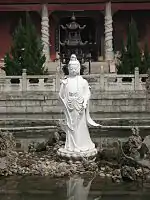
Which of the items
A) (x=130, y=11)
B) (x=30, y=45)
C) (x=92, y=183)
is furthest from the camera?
(x=130, y=11)

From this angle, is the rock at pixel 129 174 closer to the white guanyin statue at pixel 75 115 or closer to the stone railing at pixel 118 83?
the white guanyin statue at pixel 75 115

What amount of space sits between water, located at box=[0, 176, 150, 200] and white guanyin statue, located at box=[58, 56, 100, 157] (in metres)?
0.81

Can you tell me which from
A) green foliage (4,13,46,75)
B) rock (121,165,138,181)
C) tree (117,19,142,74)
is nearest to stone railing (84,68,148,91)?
tree (117,19,142,74)

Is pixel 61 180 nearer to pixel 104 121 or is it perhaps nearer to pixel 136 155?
pixel 136 155

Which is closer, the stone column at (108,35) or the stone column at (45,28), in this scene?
the stone column at (45,28)

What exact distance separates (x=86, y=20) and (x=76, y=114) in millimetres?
17681

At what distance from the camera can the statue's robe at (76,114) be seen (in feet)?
28.8

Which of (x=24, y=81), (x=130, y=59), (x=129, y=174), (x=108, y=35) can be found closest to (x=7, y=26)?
(x=108, y=35)

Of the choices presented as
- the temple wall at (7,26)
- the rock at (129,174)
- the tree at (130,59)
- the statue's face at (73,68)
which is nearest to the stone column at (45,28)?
the temple wall at (7,26)

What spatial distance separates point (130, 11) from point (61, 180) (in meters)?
18.3

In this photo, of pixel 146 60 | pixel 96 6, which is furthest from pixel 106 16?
pixel 146 60

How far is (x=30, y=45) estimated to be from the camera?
57.5 feet

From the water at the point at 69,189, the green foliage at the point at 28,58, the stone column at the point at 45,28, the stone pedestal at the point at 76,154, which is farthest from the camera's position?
the stone column at the point at 45,28

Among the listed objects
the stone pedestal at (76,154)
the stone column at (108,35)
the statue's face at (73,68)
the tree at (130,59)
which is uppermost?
the stone column at (108,35)
